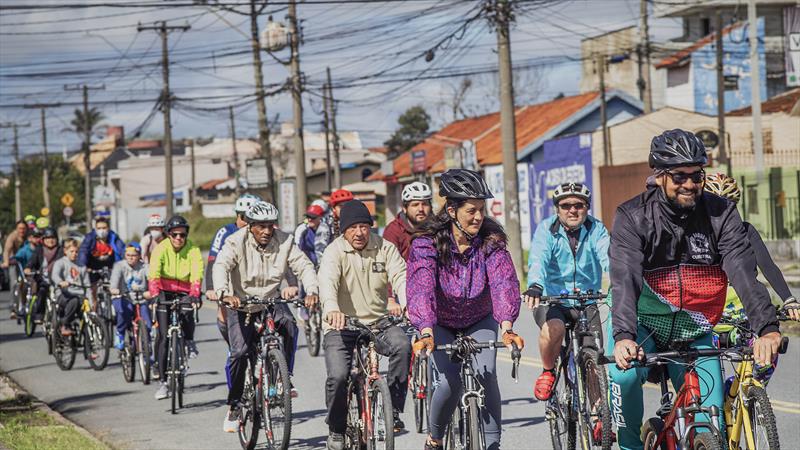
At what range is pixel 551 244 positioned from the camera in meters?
8.49

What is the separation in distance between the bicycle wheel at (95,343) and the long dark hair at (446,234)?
949cm

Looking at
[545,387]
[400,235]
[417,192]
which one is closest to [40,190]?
[400,235]

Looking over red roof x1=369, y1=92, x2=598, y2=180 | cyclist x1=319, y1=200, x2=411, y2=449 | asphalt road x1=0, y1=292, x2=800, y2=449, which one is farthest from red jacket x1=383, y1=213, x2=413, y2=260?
red roof x1=369, y1=92, x2=598, y2=180

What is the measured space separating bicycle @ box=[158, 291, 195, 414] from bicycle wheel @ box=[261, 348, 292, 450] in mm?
2631

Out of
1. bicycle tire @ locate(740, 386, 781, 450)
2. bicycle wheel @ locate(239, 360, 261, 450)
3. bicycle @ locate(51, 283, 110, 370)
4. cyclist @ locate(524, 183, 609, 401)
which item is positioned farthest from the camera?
bicycle @ locate(51, 283, 110, 370)

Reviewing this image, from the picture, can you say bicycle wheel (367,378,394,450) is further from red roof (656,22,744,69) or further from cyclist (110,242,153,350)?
red roof (656,22,744,69)

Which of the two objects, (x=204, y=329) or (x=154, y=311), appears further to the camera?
(x=204, y=329)

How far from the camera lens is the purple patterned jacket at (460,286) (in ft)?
21.6

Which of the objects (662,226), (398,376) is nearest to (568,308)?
(398,376)

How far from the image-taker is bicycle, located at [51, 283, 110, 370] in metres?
15.6

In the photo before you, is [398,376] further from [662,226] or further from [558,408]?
[662,226]

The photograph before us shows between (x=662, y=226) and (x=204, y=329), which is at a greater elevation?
(x=662, y=226)

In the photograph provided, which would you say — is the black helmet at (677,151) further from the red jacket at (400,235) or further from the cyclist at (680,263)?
the red jacket at (400,235)

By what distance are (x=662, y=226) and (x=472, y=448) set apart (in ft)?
5.32
